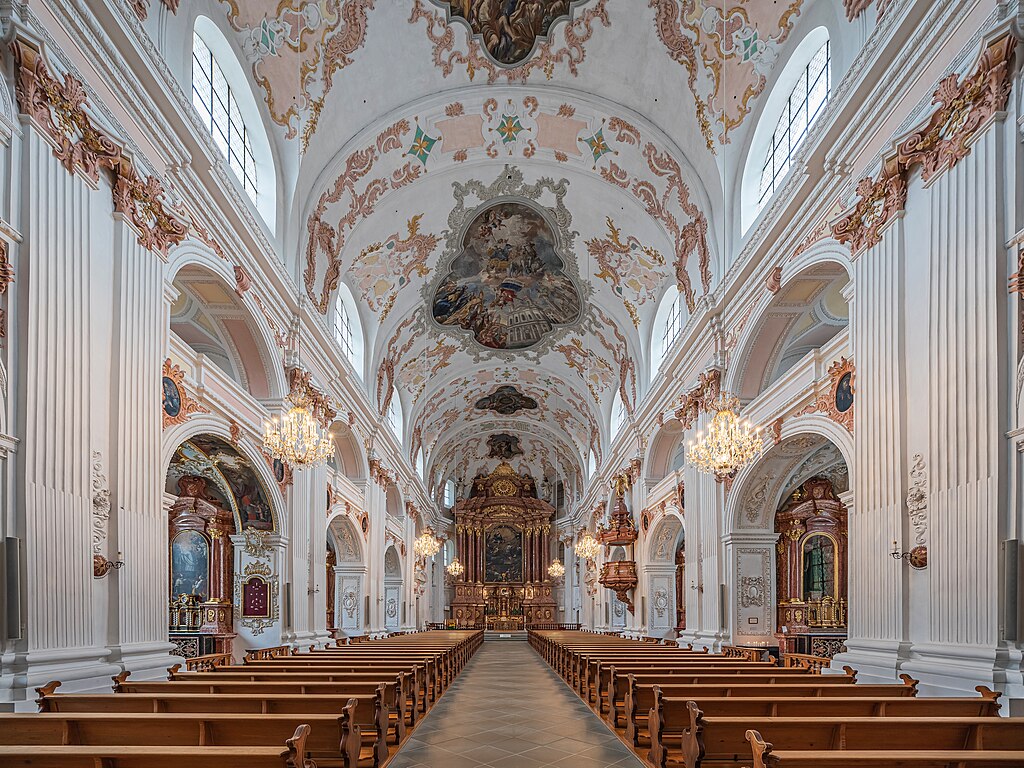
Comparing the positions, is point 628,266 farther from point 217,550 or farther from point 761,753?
point 761,753

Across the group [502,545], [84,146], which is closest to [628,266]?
[84,146]

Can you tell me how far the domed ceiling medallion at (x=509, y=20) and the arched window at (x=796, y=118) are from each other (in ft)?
12.1

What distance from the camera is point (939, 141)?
25.6 feet

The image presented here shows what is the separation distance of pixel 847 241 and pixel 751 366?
15.1ft

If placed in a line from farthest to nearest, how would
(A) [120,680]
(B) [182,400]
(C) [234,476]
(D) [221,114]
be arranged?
(C) [234,476], (D) [221,114], (B) [182,400], (A) [120,680]

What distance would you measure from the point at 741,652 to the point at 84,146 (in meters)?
11.3

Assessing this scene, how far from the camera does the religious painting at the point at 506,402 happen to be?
32719 millimetres

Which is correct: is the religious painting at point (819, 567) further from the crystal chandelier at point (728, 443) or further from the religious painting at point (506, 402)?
the religious painting at point (506, 402)

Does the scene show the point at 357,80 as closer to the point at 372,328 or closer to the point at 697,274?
the point at 697,274

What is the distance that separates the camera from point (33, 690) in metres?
6.46

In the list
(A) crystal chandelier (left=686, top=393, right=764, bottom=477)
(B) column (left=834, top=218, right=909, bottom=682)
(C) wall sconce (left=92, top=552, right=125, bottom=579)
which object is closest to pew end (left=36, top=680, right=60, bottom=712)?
(C) wall sconce (left=92, top=552, right=125, bottom=579)

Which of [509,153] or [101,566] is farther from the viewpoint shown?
[509,153]

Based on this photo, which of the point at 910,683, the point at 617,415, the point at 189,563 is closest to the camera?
the point at 910,683

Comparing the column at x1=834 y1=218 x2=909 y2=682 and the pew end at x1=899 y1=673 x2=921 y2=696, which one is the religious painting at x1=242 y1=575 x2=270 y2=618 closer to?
the column at x1=834 y1=218 x2=909 y2=682
